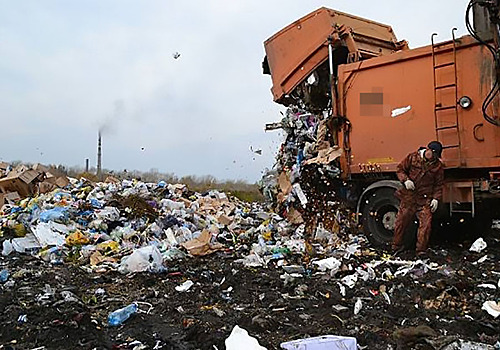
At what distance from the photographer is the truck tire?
629 centimetres

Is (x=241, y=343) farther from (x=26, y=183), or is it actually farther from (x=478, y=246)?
(x=26, y=183)

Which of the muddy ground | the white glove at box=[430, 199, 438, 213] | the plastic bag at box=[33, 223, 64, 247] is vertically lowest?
the muddy ground

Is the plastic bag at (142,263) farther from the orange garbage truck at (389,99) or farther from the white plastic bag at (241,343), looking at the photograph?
the white plastic bag at (241,343)

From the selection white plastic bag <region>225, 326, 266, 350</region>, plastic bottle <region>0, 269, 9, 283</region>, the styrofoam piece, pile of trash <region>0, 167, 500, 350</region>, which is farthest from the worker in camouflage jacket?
plastic bottle <region>0, 269, 9, 283</region>

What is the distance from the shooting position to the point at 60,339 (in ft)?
10.5

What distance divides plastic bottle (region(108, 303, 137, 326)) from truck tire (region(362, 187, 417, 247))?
352 cm

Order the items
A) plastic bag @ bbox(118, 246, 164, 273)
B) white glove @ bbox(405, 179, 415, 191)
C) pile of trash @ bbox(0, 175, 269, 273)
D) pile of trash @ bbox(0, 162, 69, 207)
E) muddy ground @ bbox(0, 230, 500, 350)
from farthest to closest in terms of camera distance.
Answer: pile of trash @ bbox(0, 162, 69, 207)
pile of trash @ bbox(0, 175, 269, 273)
white glove @ bbox(405, 179, 415, 191)
plastic bag @ bbox(118, 246, 164, 273)
muddy ground @ bbox(0, 230, 500, 350)

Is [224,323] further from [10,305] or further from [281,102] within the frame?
[281,102]

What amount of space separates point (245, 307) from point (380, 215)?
2.99m

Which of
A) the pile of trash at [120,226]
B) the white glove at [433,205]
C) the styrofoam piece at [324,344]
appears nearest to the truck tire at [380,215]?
the white glove at [433,205]

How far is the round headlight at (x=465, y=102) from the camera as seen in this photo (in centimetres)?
538

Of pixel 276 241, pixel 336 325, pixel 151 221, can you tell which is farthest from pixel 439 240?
pixel 151 221

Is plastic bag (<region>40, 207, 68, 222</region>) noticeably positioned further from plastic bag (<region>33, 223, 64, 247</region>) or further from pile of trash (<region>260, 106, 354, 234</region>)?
pile of trash (<region>260, 106, 354, 234</region>)

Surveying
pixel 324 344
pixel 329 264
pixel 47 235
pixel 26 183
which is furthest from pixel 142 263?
pixel 26 183
